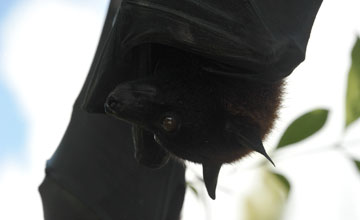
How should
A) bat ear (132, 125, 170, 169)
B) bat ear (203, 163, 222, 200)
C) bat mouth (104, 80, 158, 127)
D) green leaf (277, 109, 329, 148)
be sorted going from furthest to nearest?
green leaf (277, 109, 329, 148) < bat ear (132, 125, 170, 169) < bat ear (203, 163, 222, 200) < bat mouth (104, 80, 158, 127)

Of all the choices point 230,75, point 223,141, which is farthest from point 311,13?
point 223,141

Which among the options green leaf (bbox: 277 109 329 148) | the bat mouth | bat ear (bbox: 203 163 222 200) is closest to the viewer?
the bat mouth

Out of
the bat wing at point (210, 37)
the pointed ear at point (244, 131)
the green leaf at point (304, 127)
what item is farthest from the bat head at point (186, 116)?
the green leaf at point (304, 127)

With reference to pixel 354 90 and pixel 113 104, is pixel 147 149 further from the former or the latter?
pixel 354 90

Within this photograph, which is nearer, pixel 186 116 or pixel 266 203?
pixel 186 116

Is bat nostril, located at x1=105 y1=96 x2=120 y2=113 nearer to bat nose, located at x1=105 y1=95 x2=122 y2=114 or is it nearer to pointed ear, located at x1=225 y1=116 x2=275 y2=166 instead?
bat nose, located at x1=105 y1=95 x2=122 y2=114

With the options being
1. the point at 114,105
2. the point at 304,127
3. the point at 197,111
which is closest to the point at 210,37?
the point at 197,111

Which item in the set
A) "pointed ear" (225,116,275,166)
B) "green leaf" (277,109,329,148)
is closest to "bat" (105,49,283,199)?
"pointed ear" (225,116,275,166)
